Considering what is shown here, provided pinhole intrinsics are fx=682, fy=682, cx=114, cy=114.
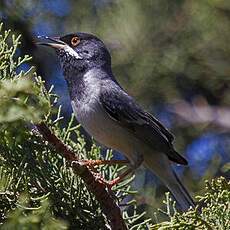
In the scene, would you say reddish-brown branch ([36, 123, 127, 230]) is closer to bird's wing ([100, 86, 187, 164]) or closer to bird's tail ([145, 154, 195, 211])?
bird's tail ([145, 154, 195, 211])

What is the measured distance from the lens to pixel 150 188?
4.30m

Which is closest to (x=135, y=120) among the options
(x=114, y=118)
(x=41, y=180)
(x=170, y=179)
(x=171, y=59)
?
(x=114, y=118)

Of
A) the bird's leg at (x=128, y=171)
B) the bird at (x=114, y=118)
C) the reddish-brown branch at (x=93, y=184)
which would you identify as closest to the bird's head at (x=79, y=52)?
the bird at (x=114, y=118)

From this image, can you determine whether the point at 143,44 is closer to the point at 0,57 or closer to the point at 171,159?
the point at 171,159

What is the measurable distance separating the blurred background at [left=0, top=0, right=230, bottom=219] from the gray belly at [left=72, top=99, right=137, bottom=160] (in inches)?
27.2

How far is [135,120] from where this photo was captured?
4059mm

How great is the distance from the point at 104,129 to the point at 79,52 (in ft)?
2.16

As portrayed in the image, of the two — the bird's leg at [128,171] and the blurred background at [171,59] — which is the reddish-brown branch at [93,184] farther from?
the blurred background at [171,59]

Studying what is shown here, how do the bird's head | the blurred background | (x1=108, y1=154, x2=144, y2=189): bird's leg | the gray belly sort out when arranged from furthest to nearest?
1. the blurred background
2. the bird's head
3. the gray belly
4. (x1=108, y1=154, x2=144, y2=189): bird's leg

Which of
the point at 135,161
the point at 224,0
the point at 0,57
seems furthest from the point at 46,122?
the point at 224,0

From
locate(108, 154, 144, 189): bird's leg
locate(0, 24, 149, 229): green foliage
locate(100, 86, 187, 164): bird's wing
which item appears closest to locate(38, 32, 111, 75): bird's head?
locate(100, 86, 187, 164): bird's wing

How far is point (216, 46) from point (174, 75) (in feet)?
1.25

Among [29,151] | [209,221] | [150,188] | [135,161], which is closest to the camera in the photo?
[209,221]

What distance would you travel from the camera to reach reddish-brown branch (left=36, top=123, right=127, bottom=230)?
259 centimetres
